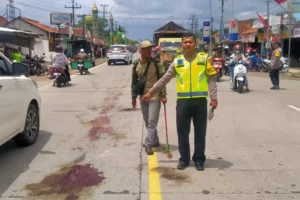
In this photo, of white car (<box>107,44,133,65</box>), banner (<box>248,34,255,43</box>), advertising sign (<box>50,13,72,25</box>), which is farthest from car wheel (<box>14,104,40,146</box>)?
advertising sign (<box>50,13,72,25</box>)

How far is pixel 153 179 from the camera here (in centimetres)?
490

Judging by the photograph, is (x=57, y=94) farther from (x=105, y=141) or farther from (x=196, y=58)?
(x=196, y=58)

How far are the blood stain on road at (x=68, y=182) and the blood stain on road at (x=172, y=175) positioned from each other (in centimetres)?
76

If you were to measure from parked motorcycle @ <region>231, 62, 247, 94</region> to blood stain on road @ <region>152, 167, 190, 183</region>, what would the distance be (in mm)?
8842

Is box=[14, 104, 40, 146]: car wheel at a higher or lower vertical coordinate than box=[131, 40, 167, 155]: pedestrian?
lower

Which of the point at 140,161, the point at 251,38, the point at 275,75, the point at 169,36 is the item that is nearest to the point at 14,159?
the point at 140,161

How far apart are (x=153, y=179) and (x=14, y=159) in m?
2.21

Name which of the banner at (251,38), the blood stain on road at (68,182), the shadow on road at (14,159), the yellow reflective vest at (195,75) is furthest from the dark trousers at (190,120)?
the banner at (251,38)

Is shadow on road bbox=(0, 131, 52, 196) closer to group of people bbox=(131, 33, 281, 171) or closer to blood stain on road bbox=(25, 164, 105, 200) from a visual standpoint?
blood stain on road bbox=(25, 164, 105, 200)

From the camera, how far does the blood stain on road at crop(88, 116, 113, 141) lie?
739cm

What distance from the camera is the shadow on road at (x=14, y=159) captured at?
16.4 feet

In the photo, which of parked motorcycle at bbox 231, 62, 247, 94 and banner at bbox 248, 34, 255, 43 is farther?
banner at bbox 248, 34, 255, 43

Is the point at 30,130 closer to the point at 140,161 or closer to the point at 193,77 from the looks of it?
the point at 140,161

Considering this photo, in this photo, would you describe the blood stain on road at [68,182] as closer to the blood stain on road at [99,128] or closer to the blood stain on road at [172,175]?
the blood stain on road at [172,175]
